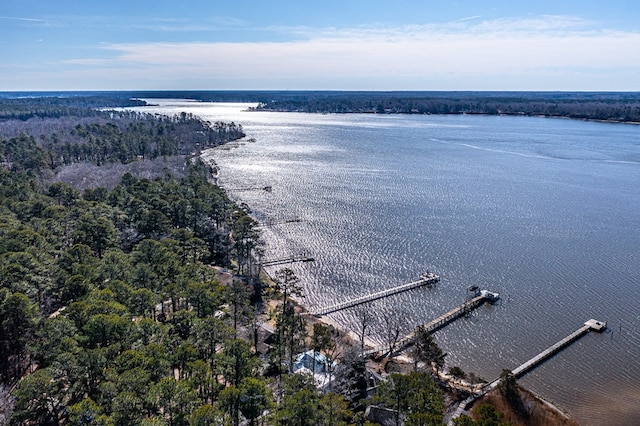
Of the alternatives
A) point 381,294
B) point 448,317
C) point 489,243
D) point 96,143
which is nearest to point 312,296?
point 381,294

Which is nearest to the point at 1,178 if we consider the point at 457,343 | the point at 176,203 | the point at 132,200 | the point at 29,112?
the point at 132,200

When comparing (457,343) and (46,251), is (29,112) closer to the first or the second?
(46,251)

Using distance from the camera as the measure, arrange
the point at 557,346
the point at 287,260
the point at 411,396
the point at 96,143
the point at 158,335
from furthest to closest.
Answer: the point at 96,143
the point at 287,260
the point at 557,346
the point at 158,335
the point at 411,396

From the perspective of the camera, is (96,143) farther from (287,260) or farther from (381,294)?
(381,294)

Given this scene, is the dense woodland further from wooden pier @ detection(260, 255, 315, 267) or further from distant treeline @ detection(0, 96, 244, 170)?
distant treeline @ detection(0, 96, 244, 170)

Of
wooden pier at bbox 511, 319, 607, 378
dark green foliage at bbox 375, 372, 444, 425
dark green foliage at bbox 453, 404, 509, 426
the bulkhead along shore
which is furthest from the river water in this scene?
dark green foliage at bbox 453, 404, 509, 426

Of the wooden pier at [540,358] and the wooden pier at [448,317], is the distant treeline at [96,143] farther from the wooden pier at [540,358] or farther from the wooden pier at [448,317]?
the wooden pier at [540,358]

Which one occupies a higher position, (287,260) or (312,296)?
(287,260)
